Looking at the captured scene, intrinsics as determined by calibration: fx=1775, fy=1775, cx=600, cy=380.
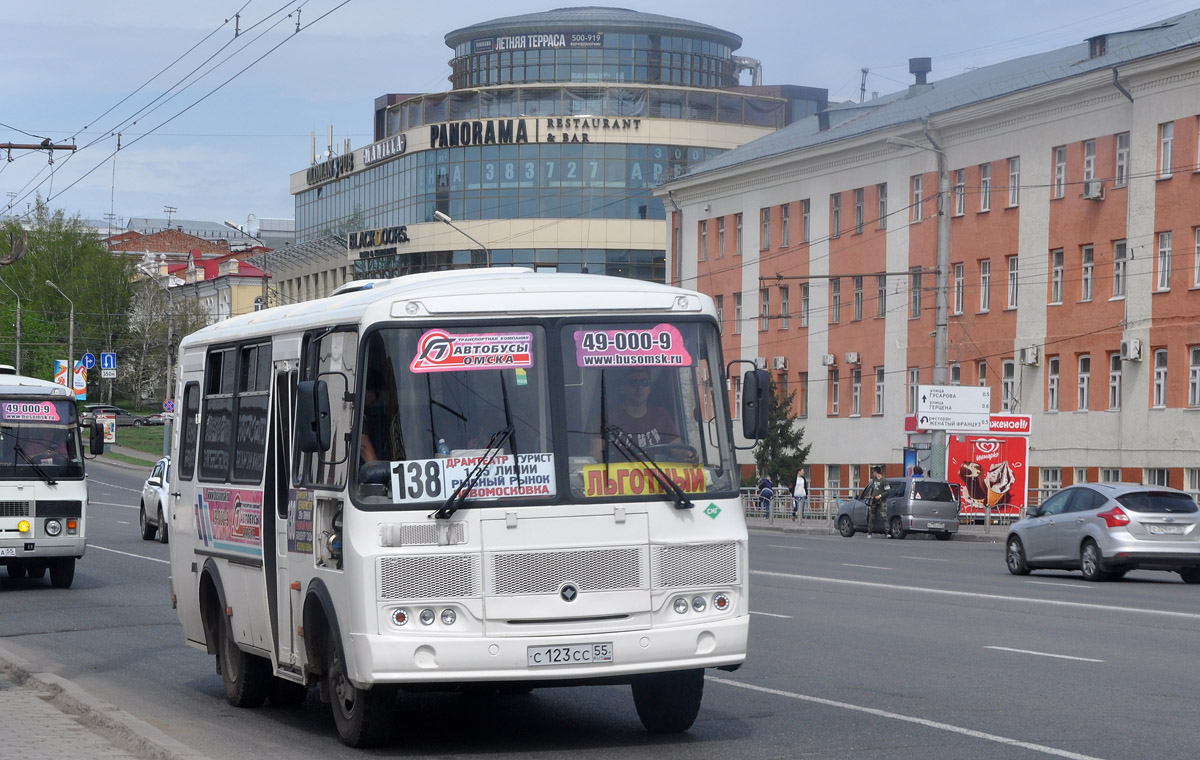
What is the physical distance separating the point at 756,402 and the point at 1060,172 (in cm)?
4379

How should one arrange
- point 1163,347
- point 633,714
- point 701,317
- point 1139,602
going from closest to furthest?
point 701,317, point 633,714, point 1139,602, point 1163,347

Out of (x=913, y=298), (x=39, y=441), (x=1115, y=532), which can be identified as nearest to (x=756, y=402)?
(x=39, y=441)

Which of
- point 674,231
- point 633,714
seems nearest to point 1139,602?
point 633,714

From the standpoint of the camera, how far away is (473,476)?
30.3ft

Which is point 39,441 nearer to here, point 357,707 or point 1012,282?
point 357,707

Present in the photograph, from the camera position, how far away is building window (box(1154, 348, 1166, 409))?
46781 mm

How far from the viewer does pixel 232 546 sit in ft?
37.7

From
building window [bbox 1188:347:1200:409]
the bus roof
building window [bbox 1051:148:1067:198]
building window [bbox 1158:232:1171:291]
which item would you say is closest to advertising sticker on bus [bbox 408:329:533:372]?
the bus roof

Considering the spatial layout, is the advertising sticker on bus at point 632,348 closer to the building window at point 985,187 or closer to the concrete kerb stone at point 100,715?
the concrete kerb stone at point 100,715

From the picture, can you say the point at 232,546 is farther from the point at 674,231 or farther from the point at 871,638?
the point at 674,231

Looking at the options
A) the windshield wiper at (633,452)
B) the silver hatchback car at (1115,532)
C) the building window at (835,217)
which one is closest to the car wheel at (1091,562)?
the silver hatchback car at (1115,532)

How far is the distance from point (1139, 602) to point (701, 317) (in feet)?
39.5

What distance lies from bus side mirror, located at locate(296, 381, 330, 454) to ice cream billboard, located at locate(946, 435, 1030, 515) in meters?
38.8

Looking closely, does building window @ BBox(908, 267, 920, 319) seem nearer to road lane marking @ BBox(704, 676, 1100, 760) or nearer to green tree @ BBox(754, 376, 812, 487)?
green tree @ BBox(754, 376, 812, 487)
